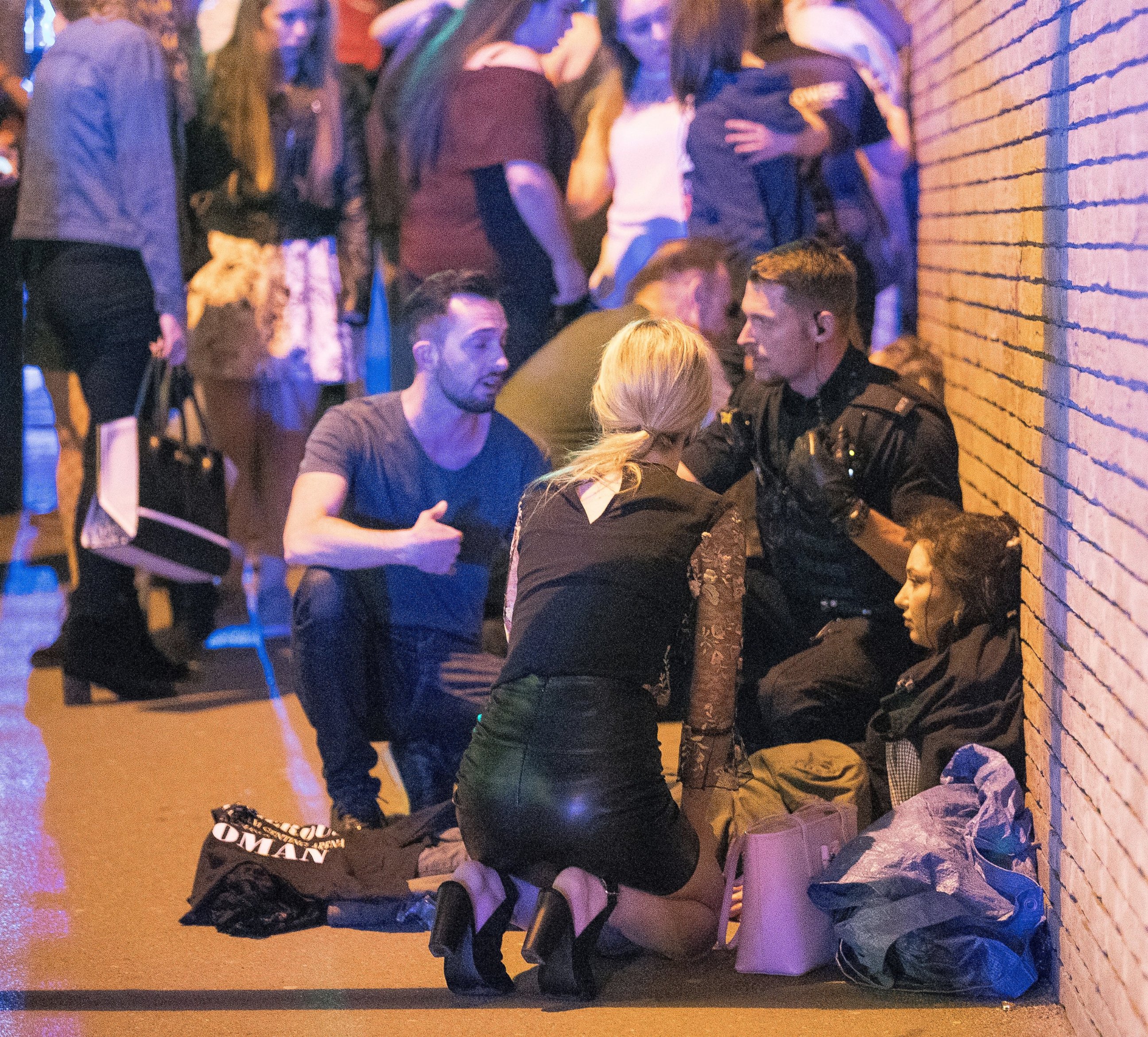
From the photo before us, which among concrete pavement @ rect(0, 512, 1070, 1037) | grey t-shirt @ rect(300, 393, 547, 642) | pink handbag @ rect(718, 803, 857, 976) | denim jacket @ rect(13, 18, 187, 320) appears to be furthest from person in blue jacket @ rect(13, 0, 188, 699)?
pink handbag @ rect(718, 803, 857, 976)

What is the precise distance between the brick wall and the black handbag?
245 centimetres

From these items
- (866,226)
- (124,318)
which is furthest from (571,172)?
(124,318)

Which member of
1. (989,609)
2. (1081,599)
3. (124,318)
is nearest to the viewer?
(1081,599)

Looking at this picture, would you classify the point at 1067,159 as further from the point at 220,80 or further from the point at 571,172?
the point at 220,80

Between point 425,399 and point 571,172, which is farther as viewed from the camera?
point 571,172

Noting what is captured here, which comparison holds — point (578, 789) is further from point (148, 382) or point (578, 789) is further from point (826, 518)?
point (148, 382)

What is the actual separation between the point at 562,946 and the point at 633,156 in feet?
11.8

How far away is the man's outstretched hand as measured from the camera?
3.39 metres

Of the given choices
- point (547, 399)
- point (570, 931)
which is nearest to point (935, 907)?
point (570, 931)

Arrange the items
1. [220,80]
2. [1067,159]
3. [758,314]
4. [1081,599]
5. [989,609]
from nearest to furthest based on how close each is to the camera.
Answer: [1081,599], [1067,159], [989,609], [758,314], [220,80]

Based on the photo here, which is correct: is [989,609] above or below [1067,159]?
below

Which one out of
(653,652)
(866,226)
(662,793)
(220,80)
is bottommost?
(662,793)

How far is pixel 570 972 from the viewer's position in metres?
2.70

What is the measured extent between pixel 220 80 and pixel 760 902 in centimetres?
396
